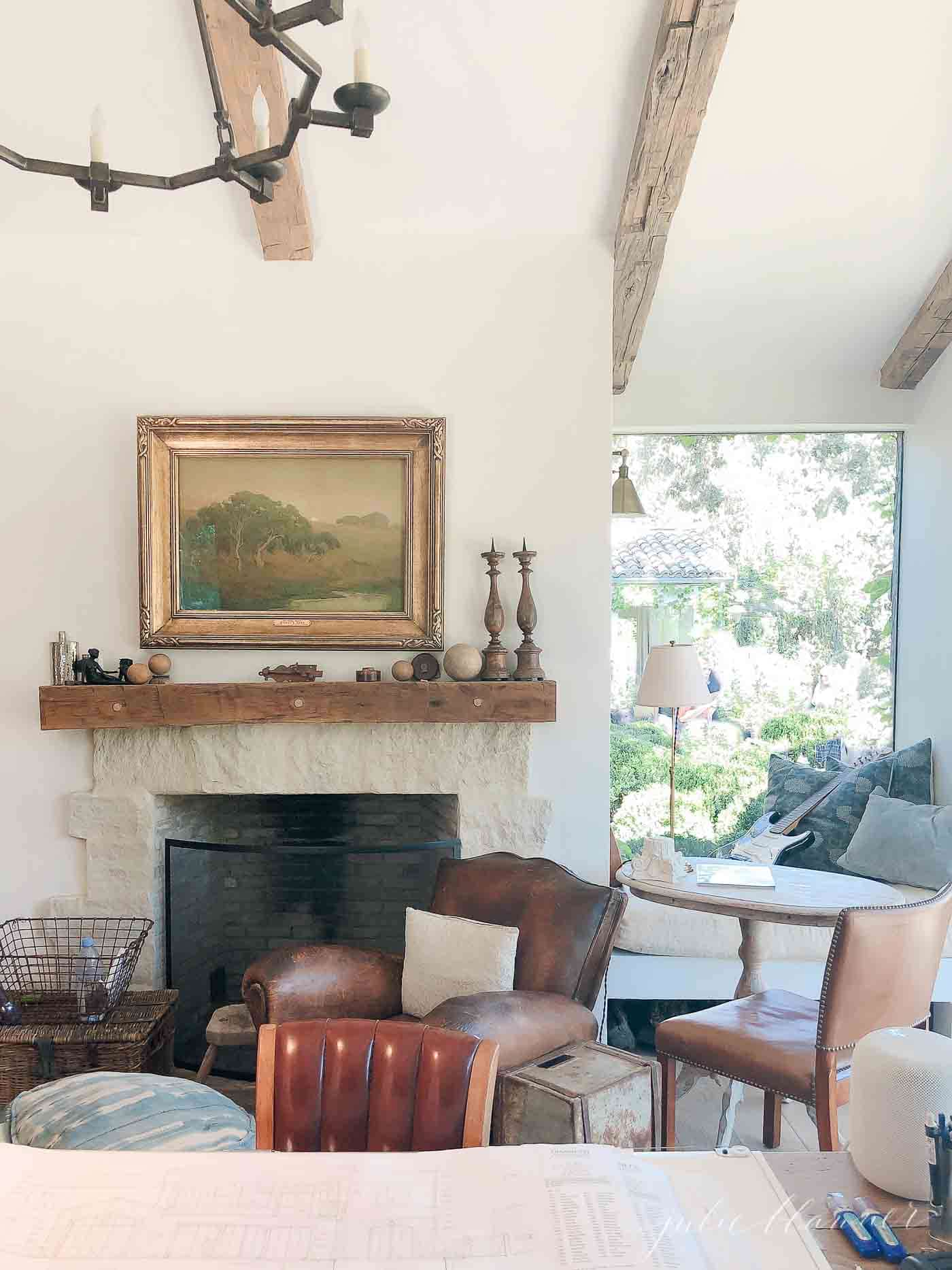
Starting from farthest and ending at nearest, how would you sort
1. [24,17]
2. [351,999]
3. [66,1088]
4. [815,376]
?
[815,376]
[351,999]
[24,17]
[66,1088]

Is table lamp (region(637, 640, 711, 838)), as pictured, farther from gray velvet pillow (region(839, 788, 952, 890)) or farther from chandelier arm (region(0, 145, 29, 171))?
chandelier arm (region(0, 145, 29, 171))

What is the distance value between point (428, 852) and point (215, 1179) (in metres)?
2.44

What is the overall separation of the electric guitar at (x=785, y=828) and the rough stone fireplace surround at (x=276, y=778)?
1205 mm

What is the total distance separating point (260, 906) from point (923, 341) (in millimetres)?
3585

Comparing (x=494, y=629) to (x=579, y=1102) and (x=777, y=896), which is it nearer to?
(x=777, y=896)

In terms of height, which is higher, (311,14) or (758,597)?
(311,14)

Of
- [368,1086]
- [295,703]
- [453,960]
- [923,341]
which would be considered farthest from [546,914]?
[923,341]

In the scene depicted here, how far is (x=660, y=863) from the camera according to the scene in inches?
142

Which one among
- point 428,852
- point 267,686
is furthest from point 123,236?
point 428,852

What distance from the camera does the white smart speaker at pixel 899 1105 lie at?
139 cm

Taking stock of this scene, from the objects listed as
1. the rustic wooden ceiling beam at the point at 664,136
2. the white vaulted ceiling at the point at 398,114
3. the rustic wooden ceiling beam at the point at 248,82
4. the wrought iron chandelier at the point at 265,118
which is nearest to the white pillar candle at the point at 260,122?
the wrought iron chandelier at the point at 265,118

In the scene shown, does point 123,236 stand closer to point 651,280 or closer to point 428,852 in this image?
point 651,280

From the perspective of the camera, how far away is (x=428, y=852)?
12.4ft

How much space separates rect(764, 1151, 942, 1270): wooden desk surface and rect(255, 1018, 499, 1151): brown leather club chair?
487 mm
